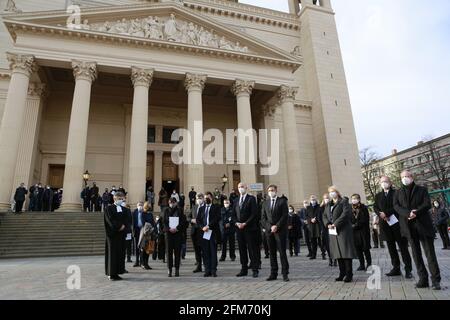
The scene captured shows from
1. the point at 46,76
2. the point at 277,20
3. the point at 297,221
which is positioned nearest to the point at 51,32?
the point at 46,76

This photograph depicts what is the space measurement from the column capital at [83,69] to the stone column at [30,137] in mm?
4796

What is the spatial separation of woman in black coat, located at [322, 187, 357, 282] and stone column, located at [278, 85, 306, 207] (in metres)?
15.1

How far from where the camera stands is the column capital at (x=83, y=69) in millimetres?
18781

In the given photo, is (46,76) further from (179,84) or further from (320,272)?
(320,272)

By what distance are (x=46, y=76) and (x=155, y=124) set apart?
8831 millimetres

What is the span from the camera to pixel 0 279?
6.82m

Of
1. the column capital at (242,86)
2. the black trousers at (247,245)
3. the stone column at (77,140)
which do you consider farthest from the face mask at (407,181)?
the column capital at (242,86)

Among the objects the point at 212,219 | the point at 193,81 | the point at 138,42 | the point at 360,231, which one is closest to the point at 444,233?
the point at 360,231

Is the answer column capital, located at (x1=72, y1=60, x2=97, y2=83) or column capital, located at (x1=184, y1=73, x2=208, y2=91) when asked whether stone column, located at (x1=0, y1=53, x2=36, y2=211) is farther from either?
column capital, located at (x1=184, y1=73, x2=208, y2=91)

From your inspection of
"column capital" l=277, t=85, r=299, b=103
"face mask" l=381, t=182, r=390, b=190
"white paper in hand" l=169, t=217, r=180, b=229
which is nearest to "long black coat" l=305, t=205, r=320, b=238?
"face mask" l=381, t=182, r=390, b=190

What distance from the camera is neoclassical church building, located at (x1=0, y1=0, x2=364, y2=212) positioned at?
60.0 ft

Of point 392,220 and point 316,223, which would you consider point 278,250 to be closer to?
point 392,220

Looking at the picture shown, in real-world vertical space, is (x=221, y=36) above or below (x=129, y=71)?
above

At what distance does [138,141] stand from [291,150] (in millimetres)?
11236
